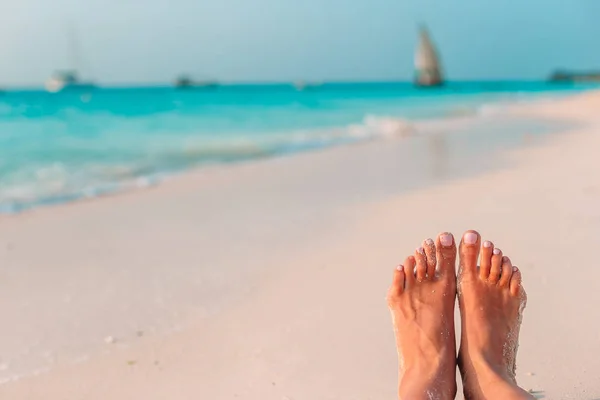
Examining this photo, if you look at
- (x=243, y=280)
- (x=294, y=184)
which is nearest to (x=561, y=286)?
(x=243, y=280)

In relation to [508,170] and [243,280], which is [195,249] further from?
[508,170]

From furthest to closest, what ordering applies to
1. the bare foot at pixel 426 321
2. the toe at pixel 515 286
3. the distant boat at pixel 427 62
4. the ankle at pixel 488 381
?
the distant boat at pixel 427 62 → the toe at pixel 515 286 → the bare foot at pixel 426 321 → the ankle at pixel 488 381

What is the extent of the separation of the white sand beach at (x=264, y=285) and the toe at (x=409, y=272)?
A: 0.28 metres

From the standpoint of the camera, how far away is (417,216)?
3.97 metres

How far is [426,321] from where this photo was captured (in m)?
1.87

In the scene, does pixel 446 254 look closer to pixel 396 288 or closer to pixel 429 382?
pixel 396 288

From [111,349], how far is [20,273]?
1.26 meters

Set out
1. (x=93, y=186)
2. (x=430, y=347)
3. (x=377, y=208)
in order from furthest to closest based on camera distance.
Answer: (x=93, y=186)
(x=377, y=208)
(x=430, y=347)

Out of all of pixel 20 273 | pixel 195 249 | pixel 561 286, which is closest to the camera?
pixel 561 286

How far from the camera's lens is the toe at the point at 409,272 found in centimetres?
198

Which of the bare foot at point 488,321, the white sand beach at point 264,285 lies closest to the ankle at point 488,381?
the bare foot at point 488,321

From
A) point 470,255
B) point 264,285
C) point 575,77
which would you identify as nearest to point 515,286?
point 470,255

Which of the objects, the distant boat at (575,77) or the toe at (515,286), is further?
the distant boat at (575,77)

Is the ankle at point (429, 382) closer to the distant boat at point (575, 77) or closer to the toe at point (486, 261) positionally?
the toe at point (486, 261)
